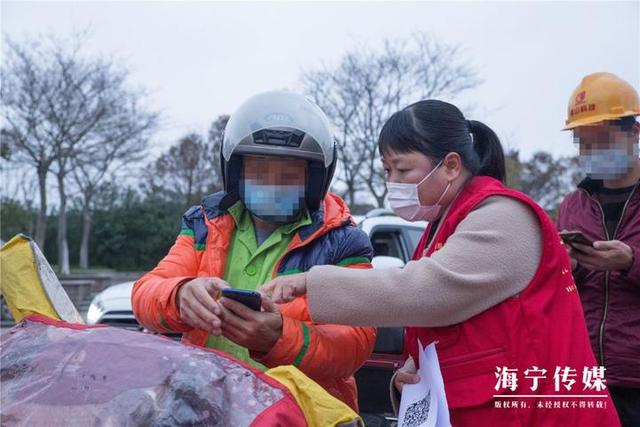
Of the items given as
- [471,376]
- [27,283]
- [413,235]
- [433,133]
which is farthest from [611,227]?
[413,235]

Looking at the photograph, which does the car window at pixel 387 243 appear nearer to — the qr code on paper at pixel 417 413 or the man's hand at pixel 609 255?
the man's hand at pixel 609 255

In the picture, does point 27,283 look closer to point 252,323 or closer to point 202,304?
point 202,304

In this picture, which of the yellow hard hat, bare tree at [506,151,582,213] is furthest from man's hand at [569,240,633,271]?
bare tree at [506,151,582,213]

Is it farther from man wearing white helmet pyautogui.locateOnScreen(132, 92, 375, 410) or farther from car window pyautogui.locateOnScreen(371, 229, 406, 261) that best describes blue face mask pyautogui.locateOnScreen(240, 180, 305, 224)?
car window pyautogui.locateOnScreen(371, 229, 406, 261)

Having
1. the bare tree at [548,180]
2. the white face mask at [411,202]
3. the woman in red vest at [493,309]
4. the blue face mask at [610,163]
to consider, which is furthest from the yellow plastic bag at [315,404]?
the bare tree at [548,180]

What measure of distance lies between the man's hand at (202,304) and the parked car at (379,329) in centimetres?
74

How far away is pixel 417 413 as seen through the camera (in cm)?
167

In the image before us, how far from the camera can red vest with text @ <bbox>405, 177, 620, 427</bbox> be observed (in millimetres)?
1538

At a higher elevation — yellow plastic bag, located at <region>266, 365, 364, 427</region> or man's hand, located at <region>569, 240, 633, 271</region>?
man's hand, located at <region>569, 240, 633, 271</region>

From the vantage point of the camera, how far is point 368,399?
149 inches

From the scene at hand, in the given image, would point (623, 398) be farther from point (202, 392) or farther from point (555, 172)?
point (555, 172)

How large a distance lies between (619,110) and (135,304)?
1.94m

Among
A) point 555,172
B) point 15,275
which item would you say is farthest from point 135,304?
point 555,172

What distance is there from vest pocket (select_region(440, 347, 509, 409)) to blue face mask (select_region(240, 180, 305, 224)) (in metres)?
0.69
